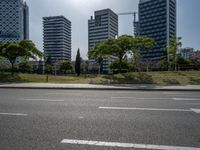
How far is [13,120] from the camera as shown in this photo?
845 centimetres

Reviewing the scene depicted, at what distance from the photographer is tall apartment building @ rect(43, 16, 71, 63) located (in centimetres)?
14012

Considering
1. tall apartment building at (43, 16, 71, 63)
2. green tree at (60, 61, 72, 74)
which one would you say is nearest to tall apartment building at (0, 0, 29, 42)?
tall apartment building at (43, 16, 71, 63)

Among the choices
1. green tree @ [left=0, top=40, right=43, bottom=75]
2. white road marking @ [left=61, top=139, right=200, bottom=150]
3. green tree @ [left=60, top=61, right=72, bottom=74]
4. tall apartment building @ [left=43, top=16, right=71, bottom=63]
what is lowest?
white road marking @ [left=61, top=139, right=200, bottom=150]

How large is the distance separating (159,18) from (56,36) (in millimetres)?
54811

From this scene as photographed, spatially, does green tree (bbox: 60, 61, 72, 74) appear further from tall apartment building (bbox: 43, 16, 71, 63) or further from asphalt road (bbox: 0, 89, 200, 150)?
asphalt road (bbox: 0, 89, 200, 150)

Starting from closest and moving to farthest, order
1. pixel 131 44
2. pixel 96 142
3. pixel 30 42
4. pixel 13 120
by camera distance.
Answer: pixel 96 142
pixel 13 120
pixel 131 44
pixel 30 42

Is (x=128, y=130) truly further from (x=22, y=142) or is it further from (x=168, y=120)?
(x=22, y=142)

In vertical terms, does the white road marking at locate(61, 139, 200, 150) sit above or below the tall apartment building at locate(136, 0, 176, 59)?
below

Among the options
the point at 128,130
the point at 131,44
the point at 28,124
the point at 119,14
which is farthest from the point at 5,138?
the point at 119,14

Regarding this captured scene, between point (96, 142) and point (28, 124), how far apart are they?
2636mm

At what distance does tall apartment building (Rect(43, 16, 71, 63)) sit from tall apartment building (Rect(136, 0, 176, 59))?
4296cm

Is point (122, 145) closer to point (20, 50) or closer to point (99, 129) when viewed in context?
point (99, 129)

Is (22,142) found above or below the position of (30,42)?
below

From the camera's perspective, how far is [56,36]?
141750 mm
